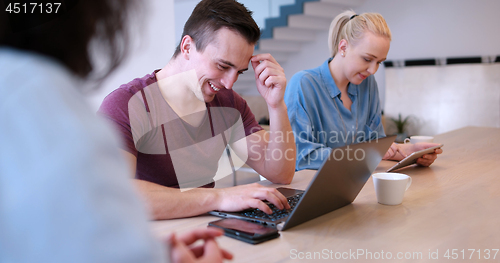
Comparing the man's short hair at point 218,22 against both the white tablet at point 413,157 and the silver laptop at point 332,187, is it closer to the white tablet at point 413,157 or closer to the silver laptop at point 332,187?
the silver laptop at point 332,187

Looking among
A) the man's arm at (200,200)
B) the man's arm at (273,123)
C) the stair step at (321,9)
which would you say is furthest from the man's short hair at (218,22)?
the stair step at (321,9)

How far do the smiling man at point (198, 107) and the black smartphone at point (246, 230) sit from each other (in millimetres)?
352

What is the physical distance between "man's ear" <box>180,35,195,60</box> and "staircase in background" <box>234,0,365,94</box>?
3885 millimetres

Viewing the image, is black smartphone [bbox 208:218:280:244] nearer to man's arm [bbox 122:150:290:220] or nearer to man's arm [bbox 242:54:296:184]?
man's arm [bbox 122:150:290:220]

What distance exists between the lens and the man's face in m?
1.28

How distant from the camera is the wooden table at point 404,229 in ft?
2.47

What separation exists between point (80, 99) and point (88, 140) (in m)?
0.05

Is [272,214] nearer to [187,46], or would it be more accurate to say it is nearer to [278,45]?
[187,46]

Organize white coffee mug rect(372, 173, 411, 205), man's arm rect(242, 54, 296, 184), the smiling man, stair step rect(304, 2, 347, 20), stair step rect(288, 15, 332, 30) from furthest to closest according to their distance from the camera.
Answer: stair step rect(288, 15, 332, 30), stair step rect(304, 2, 347, 20), man's arm rect(242, 54, 296, 184), the smiling man, white coffee mug rect(372, 173, 411, 205)

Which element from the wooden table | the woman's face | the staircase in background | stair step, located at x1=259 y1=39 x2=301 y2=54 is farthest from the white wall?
stair step, located at x1=259 y1=39 x2=301 y2=54

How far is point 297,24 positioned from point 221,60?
14.3 feet

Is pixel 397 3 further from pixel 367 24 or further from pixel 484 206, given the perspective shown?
pixel 484 206

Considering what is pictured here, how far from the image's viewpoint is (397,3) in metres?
5.31

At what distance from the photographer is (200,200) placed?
987mm
